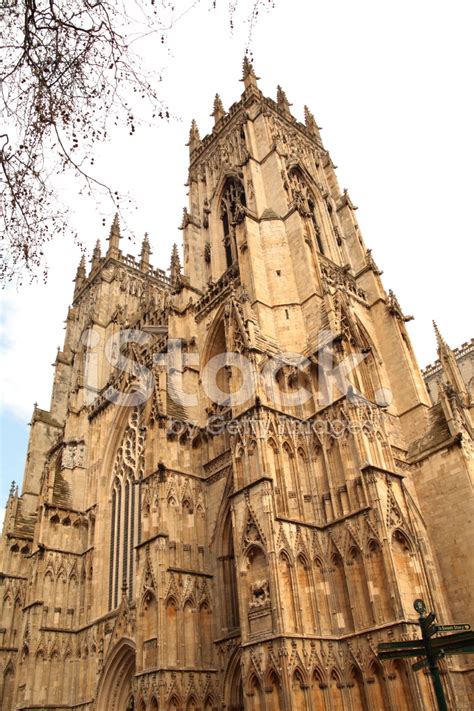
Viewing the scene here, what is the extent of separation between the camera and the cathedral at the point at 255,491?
13430 millimetres

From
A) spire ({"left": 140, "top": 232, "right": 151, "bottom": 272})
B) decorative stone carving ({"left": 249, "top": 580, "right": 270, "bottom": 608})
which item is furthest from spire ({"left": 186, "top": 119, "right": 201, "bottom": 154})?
decorative stone carving ({"left": 249, "top": 580, "right": 270, "bottom": 608})

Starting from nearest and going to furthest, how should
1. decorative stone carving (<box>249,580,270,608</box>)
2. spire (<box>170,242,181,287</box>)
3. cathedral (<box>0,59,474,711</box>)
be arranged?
1. cathedral (<box>0,59,474,711</box>)
2. decorative stone carving (<box>249,580,270,608</box>)
3. spire (<box>170,242,181,287</box>)

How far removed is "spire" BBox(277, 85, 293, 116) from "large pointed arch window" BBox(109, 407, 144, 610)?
59.4ft

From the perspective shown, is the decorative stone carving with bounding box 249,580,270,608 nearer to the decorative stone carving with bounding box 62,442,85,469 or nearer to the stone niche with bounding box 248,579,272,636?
the stone niche with bounding box 248,579,272,636

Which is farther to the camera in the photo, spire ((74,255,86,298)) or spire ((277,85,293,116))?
spire ((74,255,86,298))

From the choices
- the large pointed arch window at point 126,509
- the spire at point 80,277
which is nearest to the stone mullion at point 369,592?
the large pointed arch window at point 126,509

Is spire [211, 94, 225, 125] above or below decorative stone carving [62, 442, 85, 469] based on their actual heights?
above

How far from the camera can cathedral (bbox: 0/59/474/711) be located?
13430 millimetres

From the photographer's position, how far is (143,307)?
30641 millimetres

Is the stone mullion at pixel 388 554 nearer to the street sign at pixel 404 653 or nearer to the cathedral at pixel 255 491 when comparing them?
the cathedral at pixel 255 491

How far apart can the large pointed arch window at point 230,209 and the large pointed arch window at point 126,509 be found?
331 inches

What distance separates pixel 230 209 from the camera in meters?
28.2

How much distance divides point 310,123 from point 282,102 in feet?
8.65

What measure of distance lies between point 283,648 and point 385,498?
13.8 feet
